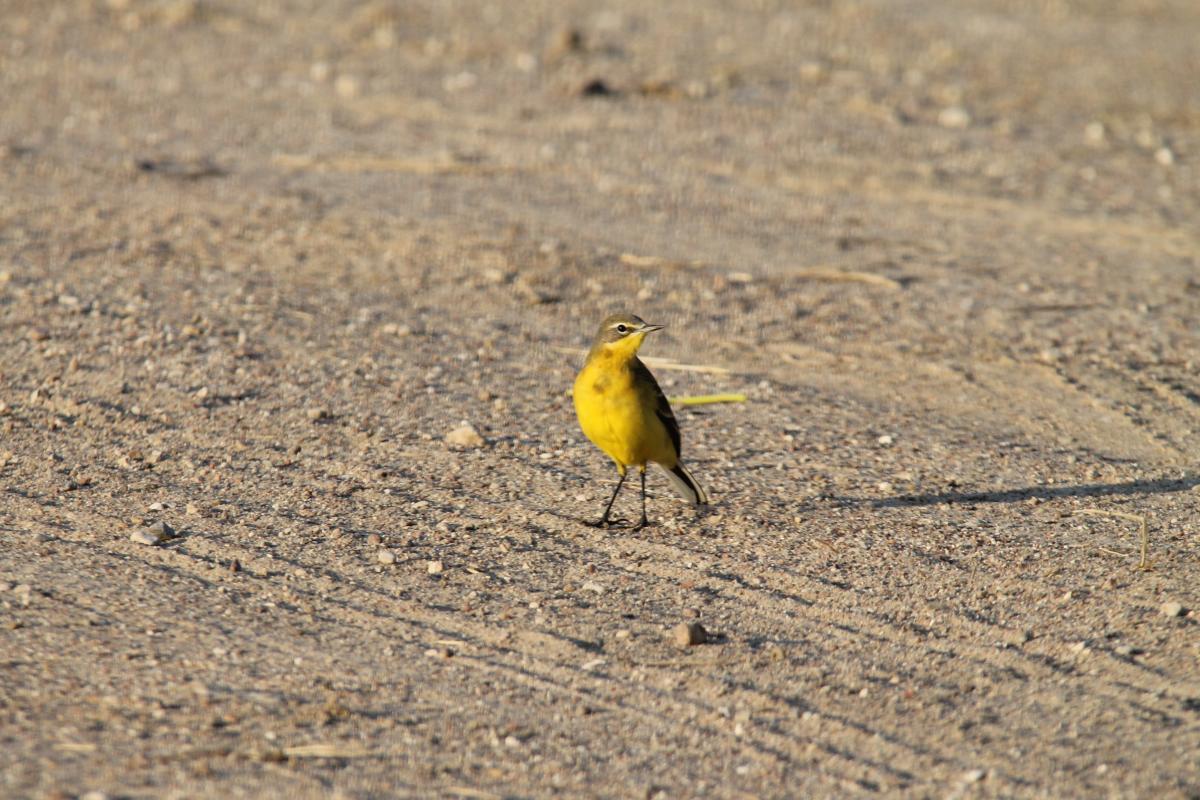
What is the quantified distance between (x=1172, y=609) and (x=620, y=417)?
2458mm

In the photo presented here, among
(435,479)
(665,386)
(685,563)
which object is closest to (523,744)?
(685,563)

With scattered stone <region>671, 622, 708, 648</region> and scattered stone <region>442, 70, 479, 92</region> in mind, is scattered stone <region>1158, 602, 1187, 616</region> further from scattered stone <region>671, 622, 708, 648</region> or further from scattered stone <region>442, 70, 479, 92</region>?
scattered stone <region>442, 70, 479, 92</region>

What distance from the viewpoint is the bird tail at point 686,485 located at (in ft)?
23.4

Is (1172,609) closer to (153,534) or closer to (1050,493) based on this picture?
(1050,493)

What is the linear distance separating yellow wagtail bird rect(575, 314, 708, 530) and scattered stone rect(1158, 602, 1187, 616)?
2139mm

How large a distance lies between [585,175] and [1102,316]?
14.7 ft

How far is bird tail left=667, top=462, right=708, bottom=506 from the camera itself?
7.12 metres

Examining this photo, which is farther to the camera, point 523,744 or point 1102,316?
point 1102,316

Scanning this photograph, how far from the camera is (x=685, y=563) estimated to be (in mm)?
6629

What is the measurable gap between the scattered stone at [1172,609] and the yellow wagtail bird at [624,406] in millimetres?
2139

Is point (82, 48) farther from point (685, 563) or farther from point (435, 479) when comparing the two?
point (685, 563)

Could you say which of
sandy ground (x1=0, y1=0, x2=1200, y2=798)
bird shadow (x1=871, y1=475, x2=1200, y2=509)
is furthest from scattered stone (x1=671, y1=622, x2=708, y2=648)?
bird shadow (x1=871, y1=475, x2=1200, y2=509)

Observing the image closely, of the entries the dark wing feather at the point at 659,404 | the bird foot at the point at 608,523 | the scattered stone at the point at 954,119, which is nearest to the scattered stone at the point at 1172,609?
the dark wing feather at the point at 659,404

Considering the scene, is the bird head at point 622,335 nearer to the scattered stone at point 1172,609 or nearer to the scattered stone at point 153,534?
the scattered stone at point 153,534
